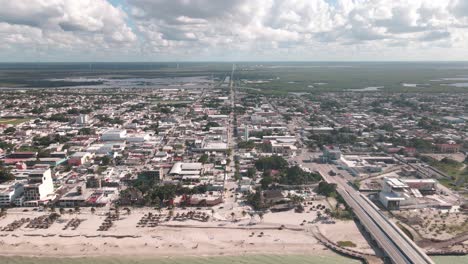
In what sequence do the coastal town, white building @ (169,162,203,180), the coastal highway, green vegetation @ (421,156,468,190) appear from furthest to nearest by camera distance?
1. white building @ (169,162,203,180)
2. green vegetation @ (421,156,468,190)
3. the coastal town
4. the coastal highway

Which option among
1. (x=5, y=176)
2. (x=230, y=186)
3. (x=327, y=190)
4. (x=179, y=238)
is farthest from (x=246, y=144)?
(x=5, y=176)

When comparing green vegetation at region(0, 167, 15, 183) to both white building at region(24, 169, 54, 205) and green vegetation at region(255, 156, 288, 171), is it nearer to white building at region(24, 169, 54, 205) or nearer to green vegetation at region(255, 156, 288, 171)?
white building at region(24, 169, 54, 205)

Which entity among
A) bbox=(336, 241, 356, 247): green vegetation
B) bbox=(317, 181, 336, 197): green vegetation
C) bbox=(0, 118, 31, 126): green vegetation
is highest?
bbox=(0, 118, 31, 126): green vegetation

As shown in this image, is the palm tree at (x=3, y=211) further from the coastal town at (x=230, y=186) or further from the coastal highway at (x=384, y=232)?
the coastal highway at (x=384, y=232)

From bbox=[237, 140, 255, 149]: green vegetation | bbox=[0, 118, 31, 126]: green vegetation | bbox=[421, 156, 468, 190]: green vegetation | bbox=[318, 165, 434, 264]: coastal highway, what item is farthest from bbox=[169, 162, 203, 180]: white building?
bbox=[0, 118, 31, 126]: green vegetation

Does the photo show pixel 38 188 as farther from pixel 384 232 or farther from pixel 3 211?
pixel 384 232

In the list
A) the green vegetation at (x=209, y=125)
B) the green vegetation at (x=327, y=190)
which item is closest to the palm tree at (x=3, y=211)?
the green vegetation at (x=327, y=190)
